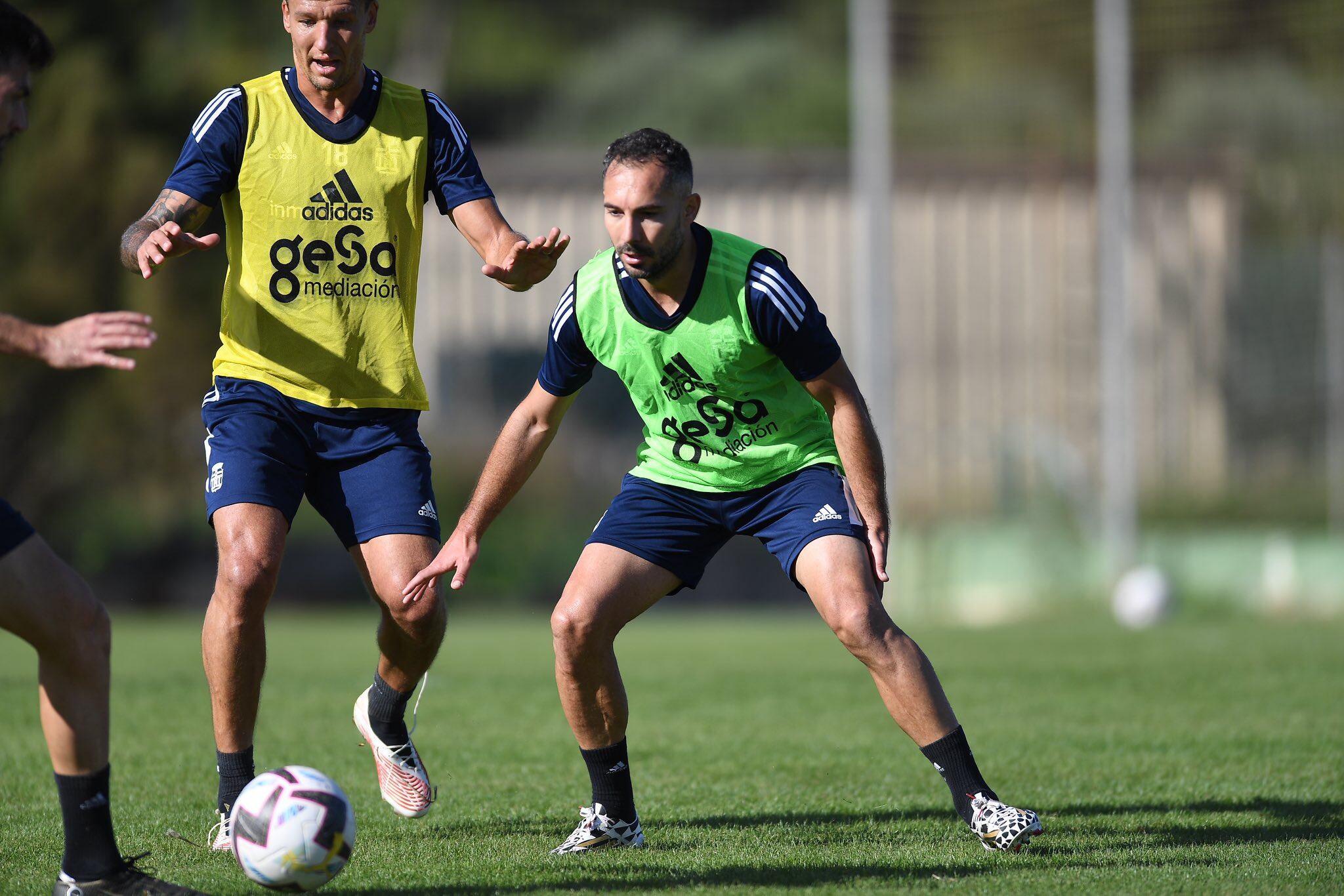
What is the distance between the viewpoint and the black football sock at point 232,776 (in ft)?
16.5

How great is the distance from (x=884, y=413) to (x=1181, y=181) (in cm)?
808

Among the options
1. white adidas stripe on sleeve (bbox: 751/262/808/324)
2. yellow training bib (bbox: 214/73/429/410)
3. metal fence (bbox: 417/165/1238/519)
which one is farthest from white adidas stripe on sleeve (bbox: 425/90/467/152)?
metal fence (bbox: 417/165/1238/519)

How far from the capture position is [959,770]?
486 cm

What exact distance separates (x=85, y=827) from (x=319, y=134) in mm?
2373

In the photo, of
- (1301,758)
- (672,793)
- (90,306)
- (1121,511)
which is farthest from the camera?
(90,306)

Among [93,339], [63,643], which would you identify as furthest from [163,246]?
[63,643]

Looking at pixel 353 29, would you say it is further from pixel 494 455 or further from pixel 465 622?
pixel 465 622

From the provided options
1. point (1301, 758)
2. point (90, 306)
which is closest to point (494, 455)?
point (1301, 758)

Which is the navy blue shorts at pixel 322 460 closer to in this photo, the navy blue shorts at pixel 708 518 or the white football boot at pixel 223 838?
the navy blue shorts at pixel 708 518

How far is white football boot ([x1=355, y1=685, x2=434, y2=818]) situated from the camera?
213 inches

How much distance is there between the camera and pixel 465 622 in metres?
20.7

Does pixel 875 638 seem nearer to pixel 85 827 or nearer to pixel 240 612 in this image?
pixel 240 612

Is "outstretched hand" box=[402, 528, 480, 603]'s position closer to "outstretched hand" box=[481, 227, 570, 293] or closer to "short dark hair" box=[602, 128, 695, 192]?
"outstretched hand" box=[481, 227, 570, 293]

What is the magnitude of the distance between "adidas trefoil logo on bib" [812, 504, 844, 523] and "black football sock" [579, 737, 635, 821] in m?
1.04
